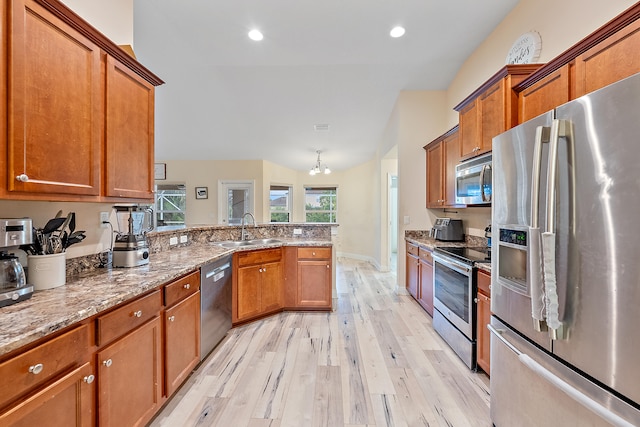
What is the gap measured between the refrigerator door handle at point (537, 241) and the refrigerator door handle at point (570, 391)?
7.6 inches

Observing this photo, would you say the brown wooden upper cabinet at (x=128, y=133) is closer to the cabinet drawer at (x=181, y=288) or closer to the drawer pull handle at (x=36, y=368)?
the cabinet drawer at (x=181, y=288)

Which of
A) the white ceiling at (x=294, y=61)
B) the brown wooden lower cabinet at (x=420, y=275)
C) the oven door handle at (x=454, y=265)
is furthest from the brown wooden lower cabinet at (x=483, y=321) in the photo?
the white ceiling at (x=294, y=61)

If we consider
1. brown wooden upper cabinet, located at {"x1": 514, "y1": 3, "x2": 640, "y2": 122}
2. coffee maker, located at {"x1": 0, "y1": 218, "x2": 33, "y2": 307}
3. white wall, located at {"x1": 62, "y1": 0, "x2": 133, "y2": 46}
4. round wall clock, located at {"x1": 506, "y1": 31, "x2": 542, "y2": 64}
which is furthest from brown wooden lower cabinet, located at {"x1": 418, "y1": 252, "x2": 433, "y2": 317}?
white wall, located at {"x1": 62, "y1": 0, "x2": 133, "y2": 46}

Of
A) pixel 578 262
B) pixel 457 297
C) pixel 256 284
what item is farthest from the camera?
pixel 256 284

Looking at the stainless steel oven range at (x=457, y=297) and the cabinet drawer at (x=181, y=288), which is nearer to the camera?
the cabinet drawer at (x=181, y=288)

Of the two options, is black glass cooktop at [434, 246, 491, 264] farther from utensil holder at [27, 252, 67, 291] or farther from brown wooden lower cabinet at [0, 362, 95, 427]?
utensil holder at [27, 252, 67, 291]

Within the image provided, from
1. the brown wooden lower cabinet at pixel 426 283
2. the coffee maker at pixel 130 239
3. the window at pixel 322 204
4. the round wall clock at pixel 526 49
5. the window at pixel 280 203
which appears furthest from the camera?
the window at pixel 322 204

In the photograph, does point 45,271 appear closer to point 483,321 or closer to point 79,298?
point 79,298

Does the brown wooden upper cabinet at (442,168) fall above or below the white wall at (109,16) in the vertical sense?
below

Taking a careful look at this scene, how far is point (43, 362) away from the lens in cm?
94

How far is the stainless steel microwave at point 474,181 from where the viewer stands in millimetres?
2191

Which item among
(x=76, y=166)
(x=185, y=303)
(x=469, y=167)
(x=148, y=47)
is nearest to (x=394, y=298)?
(x=469, y=167)

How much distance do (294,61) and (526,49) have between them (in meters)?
2.48

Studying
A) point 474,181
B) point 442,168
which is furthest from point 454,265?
point 442,168
